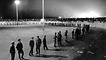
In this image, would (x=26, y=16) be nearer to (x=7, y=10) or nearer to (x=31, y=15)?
(x=31, y=15)

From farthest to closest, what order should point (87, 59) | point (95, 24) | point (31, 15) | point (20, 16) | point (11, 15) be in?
1. point (31, 15)
2. point (20, 16)
3. point (11, 15)
4. point (95, 24)
5. point (87, 59)

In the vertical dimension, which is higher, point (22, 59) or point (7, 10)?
point (7, 10)

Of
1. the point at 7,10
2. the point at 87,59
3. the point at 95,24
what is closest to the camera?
the point at 87,59

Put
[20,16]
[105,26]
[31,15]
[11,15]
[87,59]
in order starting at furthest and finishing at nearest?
[31,15]
[20,16]
[11,15]
[105,26]
[87,59]

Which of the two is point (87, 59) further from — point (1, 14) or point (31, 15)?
point (31, 15)

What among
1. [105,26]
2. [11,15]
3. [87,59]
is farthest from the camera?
[11,15]

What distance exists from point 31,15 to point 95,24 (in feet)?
356

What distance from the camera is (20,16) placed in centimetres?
13825

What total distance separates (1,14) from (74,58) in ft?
368

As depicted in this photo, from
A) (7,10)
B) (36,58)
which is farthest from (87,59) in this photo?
(7,10)

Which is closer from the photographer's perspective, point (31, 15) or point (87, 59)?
point (87, 59)

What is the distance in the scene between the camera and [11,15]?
415 ft

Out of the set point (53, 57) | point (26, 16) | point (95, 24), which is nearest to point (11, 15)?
point (26, 16)

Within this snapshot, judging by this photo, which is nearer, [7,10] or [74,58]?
A: [74,58]
